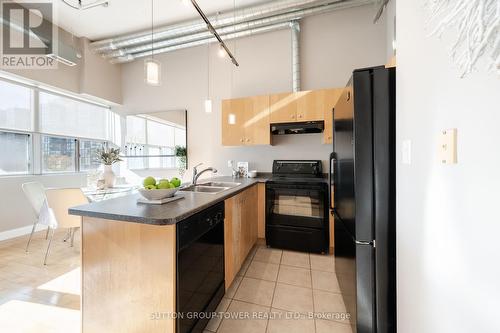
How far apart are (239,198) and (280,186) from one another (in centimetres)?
81

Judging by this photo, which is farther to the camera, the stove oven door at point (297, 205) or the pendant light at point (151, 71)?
the stove oven door at point (297, 205)

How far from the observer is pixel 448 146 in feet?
2.20

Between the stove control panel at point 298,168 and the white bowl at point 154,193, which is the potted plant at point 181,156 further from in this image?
the white bowl at point 154,193

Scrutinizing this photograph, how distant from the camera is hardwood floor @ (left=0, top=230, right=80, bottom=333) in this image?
1550 mm

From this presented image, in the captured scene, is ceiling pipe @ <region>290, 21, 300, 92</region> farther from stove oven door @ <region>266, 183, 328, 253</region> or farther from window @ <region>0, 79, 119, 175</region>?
window @ <region>0, 79, 119, 175</region>

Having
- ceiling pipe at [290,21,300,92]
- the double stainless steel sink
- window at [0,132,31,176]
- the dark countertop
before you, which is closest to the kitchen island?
the dark countertop

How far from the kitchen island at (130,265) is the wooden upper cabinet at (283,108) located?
206cm

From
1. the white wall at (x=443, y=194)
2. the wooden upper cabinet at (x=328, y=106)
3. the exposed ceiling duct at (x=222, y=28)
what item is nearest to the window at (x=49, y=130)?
the exposed ceiling duct at (x=222, y=28)

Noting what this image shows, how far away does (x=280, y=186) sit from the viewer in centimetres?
276

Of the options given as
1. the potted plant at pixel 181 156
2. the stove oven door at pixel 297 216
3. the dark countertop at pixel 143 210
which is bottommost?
the stove oven door at pixel 297 216

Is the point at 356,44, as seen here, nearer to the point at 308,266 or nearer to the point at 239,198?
the point at 239,198

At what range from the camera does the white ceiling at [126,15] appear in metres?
2.93

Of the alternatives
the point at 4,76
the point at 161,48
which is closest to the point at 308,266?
the point at 161,48

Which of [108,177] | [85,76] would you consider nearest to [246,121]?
[108,177]
